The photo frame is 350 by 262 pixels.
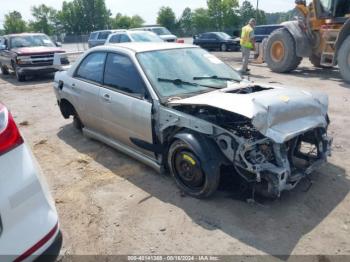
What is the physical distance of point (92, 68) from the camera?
5.10 m

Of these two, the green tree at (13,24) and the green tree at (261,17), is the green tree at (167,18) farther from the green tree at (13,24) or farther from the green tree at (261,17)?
the green tree at (13,24)

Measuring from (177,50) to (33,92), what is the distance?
7657mm

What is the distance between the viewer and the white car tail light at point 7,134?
77.0 inches

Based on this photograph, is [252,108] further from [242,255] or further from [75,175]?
[75,175]

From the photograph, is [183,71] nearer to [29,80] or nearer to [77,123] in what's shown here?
[77,123]

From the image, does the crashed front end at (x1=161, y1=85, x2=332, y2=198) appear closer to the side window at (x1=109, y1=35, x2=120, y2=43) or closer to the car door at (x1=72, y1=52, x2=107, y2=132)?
the car door at (x1=72, y1=52, x2=107, y2=132)

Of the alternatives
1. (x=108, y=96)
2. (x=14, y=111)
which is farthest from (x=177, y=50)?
(x=14, y=111)

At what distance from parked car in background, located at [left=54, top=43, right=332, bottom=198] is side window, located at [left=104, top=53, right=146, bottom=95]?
1cm

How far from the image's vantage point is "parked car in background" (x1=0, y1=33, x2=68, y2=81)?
492 inches

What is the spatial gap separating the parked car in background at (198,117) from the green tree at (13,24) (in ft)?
230

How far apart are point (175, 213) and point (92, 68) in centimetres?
271

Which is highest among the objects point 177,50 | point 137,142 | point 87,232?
point 177,50

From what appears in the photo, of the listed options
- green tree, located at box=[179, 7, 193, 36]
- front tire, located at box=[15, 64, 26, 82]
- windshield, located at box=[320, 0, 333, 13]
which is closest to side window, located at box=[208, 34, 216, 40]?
windshield, located at box=[320, 0, 333, 13]

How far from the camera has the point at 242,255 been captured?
2.87 metres
